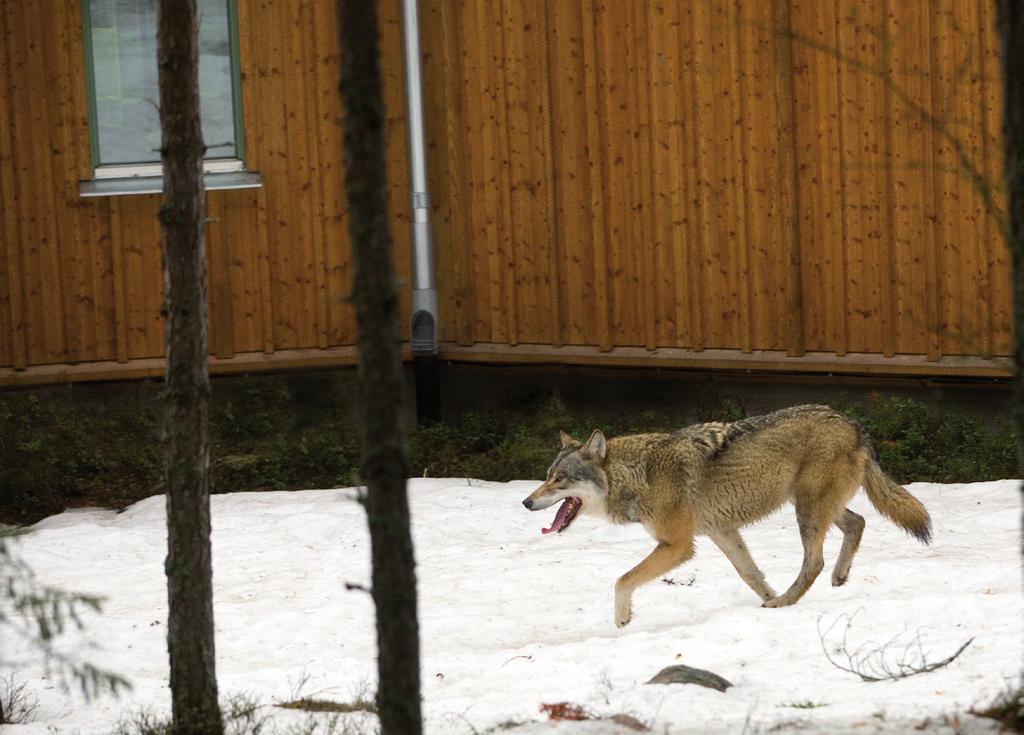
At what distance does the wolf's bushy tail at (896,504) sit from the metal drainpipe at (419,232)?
609 cm

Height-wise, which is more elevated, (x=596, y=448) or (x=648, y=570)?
(x=596, y=448)

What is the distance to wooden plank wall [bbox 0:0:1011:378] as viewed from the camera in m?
12.5

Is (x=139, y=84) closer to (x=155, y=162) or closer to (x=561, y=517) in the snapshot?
(x=155, y=162)

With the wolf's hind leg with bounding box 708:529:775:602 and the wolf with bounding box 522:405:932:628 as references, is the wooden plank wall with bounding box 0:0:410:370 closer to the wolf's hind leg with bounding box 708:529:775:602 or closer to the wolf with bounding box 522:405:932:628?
the wolf with bounding box 522:405:932:628

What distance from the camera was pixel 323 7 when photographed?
13711mm

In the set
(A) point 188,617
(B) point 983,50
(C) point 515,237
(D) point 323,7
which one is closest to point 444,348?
(C) point 515,237

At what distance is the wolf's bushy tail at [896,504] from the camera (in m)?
8.28

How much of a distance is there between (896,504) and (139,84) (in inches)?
355

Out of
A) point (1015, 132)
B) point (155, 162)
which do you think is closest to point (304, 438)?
point (155, 162)

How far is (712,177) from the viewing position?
12969 millimetres

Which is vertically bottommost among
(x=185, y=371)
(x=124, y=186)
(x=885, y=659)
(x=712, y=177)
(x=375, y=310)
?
(x=885, y=659)

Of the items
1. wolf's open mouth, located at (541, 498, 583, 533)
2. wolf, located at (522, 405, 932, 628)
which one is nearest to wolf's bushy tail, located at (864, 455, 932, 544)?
wolf, located at (522, 405, 932, 628)

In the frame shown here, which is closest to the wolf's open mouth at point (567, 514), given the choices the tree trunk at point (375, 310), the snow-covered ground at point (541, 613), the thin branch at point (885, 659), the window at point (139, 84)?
the snow-covered ground at point (541, 613)

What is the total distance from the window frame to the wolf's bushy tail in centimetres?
757
